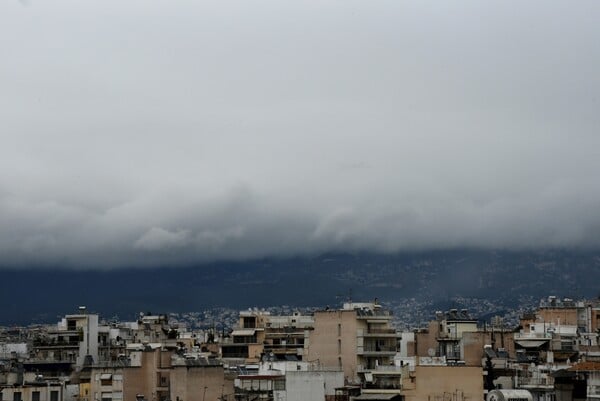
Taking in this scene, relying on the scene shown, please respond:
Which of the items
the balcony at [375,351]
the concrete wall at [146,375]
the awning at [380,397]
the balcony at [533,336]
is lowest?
the awning at [380,397]

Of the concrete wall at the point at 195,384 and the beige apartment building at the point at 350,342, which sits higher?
the beige apartment building at the point at 350,342

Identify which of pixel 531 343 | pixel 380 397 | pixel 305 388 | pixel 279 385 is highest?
pixel 531 343

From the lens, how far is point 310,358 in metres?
93.4

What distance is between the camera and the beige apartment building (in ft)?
302

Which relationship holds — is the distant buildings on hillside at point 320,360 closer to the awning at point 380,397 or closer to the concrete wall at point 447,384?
the concrete wall at point 447,384

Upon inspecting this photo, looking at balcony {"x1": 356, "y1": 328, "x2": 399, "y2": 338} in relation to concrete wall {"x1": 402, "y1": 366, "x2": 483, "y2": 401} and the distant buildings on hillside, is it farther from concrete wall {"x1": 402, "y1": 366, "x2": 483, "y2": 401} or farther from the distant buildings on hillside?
concrete wall {"x1": 402, "y1": 366, "x2": 483, "y2": 401}

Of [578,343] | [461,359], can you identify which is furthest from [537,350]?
[461,359]

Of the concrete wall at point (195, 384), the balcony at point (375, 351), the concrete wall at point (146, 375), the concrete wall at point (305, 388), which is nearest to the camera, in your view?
the concrete wall at point (305, 388)

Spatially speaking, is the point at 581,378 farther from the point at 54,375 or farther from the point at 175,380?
the point at 54,375

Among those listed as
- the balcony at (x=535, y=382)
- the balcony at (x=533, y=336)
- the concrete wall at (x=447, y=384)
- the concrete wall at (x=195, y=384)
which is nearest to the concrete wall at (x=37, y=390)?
the concrete wall at (x=195, y=384)

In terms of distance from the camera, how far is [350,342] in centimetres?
9244

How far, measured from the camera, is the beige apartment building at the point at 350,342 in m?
92.2

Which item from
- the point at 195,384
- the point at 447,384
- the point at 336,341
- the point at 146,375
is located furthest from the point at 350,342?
the point at 447,384

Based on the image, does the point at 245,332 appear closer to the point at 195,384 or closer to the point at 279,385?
the point at 279,385
